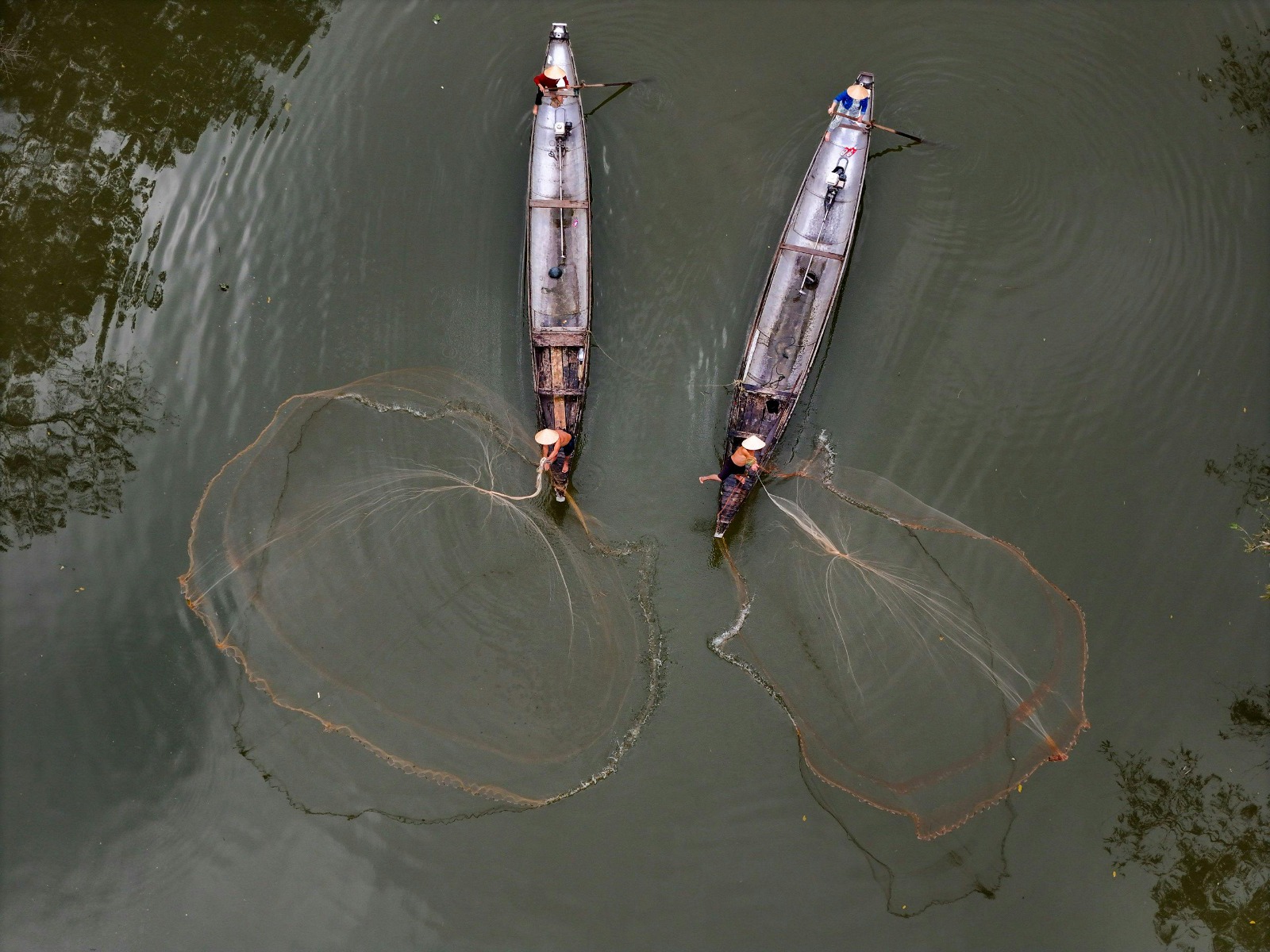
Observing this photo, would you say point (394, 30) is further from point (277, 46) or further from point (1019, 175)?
point (1019, 175)

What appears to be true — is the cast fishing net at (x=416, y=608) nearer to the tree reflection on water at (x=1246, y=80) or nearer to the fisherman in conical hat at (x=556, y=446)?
the fisherman in conical hat at (x=556, y=446)

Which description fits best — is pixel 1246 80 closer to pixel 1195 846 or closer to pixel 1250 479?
pixel 1250 479

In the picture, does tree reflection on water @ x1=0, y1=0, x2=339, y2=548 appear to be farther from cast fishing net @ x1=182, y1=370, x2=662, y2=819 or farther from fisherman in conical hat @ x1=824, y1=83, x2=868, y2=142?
fisherman in conical hat @ x1=824, y1=83, x2=868, y2=142

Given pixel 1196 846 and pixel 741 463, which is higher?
pixel 741 463

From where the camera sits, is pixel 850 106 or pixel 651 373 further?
pixel 651 373

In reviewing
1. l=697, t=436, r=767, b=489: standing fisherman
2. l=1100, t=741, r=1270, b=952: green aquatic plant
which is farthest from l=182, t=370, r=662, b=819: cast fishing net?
l=1100, t=741, r=1270, b=952: green aquatic plant

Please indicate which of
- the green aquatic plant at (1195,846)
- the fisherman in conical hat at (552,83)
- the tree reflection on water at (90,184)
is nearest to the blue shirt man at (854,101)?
the fisherman in conical hat at (552,83)

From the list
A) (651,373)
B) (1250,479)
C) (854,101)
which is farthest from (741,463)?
(1250,479)

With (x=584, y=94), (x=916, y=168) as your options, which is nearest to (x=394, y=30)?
(x=584, y=94)
